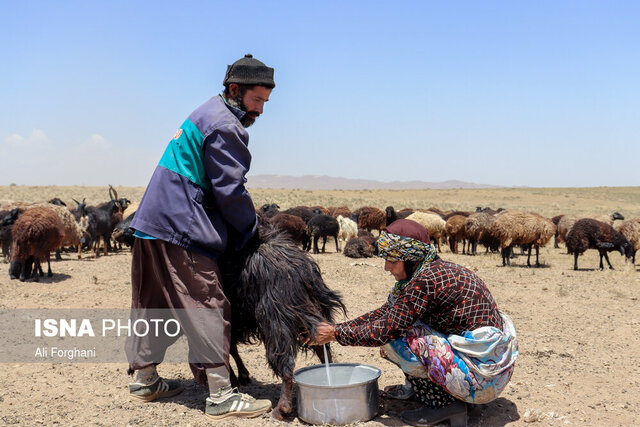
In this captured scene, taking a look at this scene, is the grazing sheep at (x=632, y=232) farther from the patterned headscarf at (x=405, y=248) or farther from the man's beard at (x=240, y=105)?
the man's beard at (x=240, y=105)

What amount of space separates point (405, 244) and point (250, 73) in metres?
1.65

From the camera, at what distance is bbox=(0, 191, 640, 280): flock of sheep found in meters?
10.4

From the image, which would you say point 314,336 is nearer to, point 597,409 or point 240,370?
point 240,370

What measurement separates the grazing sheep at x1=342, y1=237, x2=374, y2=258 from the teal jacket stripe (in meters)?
12.9

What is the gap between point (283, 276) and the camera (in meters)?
4.05

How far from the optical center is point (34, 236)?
10.2m

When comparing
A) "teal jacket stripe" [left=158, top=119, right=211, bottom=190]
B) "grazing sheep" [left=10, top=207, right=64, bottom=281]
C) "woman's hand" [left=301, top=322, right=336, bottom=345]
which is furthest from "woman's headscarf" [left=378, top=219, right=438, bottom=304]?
"grazing sheep" [left=10, top=207, right=64, bottom=281]

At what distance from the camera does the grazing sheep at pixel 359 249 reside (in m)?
16.7

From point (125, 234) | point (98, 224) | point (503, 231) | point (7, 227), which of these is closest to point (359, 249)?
point (503, 231)

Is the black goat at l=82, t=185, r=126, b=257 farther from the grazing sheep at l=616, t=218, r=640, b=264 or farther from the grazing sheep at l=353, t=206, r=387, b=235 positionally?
the grazing sheep at l=616, t=218, r=640, b=264

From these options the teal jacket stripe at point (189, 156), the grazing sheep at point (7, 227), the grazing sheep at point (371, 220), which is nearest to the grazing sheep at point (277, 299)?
the teal jacket stripe at point (189, 156)

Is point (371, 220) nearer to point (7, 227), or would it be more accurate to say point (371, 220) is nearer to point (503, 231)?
point (503, 231)

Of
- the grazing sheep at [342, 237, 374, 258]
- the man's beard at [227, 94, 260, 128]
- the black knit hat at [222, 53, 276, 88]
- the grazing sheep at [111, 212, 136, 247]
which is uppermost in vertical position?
the black knit hat at [222, 53, 276, 88]

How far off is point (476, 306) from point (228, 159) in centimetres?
199
